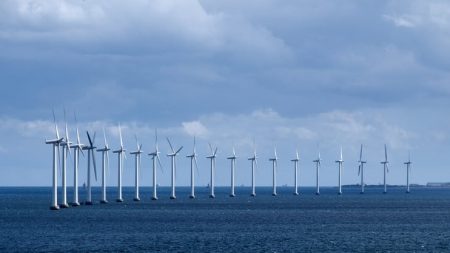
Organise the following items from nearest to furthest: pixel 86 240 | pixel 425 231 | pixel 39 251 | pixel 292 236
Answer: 1. pixel 39 251
2. pixel 86 240
3. pixel 292 236
4. pixel 425 231

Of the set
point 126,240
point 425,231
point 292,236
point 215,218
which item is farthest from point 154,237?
point 215,218

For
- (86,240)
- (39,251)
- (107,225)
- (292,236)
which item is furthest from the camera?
(107,225)

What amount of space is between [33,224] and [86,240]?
4000 centimetres

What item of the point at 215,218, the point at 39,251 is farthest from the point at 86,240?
the point at 215,218

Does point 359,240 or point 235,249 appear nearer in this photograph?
point 235,249

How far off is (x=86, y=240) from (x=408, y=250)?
34.7 m

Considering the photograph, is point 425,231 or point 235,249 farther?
point 425,231

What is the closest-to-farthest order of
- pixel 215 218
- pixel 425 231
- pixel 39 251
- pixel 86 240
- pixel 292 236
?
pixel 39 251 < pixel 86 240 < pixel 292 236 < pixel 425 231 < pixel 215 218

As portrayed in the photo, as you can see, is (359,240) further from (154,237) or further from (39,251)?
(39,251)

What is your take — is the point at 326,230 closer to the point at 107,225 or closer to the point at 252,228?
the point at 252,228

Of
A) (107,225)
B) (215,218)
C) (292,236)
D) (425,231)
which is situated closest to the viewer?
(292,236)

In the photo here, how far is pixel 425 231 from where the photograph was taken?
141 metres

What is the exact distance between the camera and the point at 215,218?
7047 inches

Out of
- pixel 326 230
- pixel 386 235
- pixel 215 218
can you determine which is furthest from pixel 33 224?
pixel 386 235
